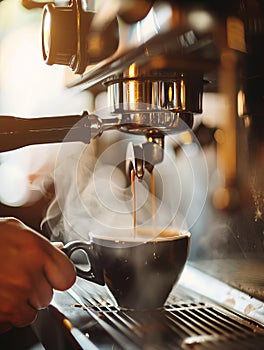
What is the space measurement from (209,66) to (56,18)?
19 centimetres

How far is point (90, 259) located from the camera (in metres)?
0.73

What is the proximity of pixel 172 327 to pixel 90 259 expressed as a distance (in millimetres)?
153

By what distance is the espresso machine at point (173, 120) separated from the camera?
0.56 meters

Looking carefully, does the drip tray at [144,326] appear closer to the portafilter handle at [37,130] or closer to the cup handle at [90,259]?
the cup handle at [90,259]

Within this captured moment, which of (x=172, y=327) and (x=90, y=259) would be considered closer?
(x=172, y=327)

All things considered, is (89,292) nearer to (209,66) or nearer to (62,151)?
(209,66)

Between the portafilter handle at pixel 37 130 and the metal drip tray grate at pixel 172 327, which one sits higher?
the portafilter handle at pixel 37 130

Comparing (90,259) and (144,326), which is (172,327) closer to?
(144,326)

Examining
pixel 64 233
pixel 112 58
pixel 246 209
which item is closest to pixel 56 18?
pixel 112 58

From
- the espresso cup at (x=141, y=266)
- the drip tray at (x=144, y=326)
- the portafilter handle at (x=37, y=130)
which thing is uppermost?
the portafilter handle at (x=37, y=130)

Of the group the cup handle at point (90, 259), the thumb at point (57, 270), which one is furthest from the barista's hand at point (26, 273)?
the cup handle at point (90, 259)

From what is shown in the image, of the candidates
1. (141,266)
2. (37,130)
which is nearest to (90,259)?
(141,266)

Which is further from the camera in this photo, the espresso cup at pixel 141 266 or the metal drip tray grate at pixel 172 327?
the espresso cup at pixel 141 266

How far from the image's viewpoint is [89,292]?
798 millimetres
